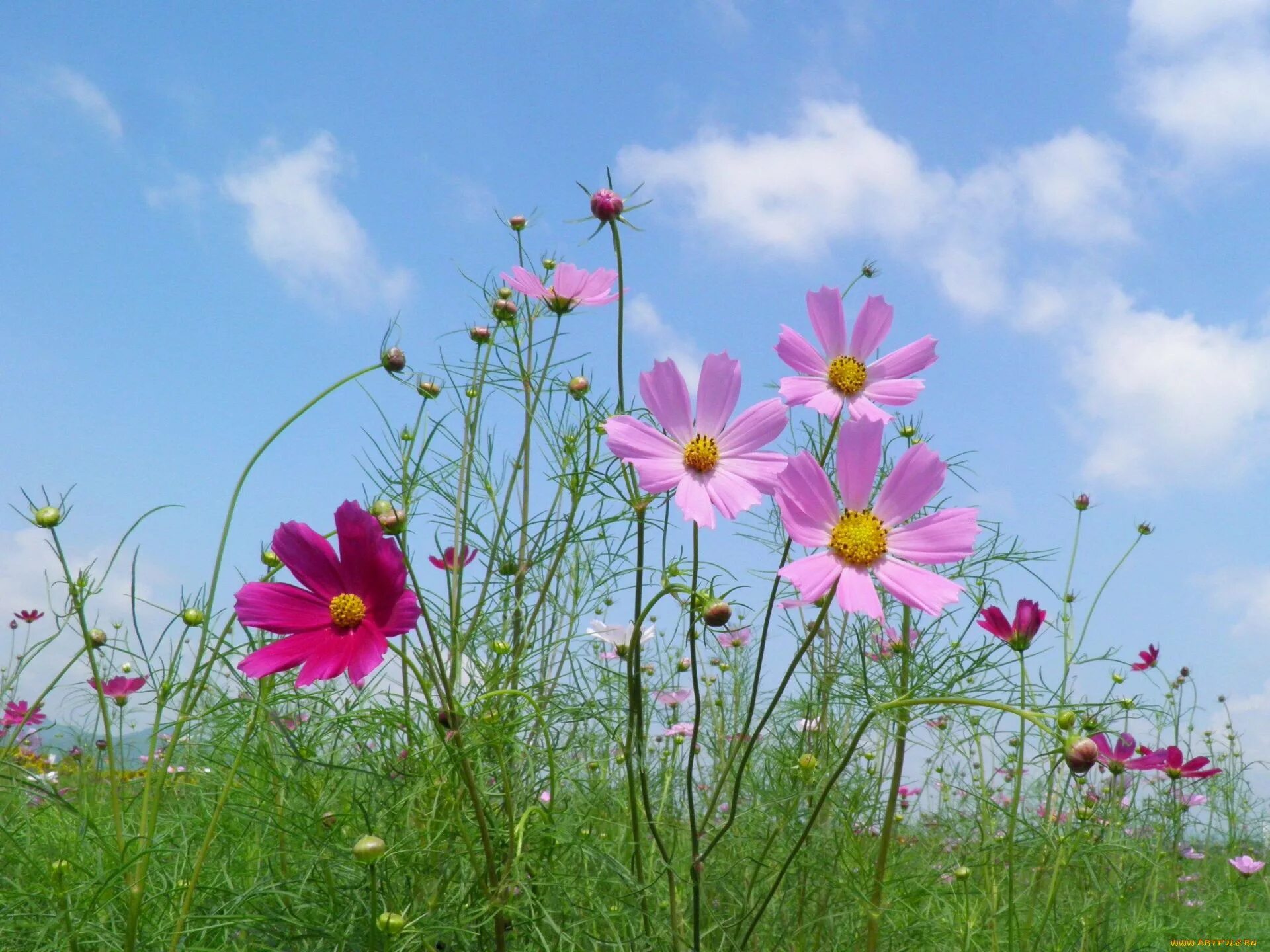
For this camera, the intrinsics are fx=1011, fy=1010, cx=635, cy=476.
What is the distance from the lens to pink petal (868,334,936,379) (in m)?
1.32

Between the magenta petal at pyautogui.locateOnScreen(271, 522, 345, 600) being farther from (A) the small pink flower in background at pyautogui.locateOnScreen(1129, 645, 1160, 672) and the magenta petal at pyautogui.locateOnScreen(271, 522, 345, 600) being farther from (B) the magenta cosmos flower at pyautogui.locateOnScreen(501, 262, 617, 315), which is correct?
(A) the small pink flower in background at pyautogui.locateOnScreen(1129, 645, 1160, 672)

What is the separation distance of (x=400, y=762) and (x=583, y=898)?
0.93 ft

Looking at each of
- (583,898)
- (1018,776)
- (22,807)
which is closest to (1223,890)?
(1018,776)

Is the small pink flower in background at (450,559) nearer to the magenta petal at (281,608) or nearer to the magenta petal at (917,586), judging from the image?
the magenta petal at (281,608)

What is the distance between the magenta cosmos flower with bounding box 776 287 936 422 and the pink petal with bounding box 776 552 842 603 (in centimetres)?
30

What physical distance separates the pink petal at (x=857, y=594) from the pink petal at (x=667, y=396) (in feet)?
0.72

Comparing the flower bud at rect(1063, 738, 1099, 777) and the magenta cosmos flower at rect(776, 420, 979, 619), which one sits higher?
the magenta cosmos flower at rect(776, 420, 979, 619)

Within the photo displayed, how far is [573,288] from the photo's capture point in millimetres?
1418

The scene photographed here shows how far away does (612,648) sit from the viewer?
1.72 metres

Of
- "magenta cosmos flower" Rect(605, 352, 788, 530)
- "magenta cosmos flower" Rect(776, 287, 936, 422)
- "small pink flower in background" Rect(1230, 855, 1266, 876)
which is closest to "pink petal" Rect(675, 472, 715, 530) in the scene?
"magenta cosmos flower" Rect(605, 352, 788, 530)

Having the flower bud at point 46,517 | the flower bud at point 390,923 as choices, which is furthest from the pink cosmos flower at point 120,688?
the flower bud at point 390,923

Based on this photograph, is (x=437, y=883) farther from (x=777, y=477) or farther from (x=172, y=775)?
(x=172, y=775)

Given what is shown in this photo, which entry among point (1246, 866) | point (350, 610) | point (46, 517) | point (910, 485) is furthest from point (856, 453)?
point (1246, 866)

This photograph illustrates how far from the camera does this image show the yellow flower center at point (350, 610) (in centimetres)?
106
